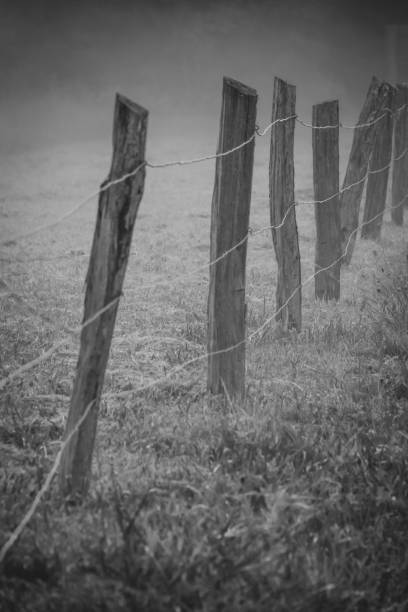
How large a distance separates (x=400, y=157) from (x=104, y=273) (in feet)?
26.1

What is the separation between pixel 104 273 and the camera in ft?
7.82

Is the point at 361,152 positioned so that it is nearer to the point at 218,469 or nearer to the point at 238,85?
the point at 238,85

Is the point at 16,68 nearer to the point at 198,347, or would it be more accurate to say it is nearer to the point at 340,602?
the point at 198,347

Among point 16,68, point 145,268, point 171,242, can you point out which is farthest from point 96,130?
point 145,268

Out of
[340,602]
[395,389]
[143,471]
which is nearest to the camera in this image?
[340,602]

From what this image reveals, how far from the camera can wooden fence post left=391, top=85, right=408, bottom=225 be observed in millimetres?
9125

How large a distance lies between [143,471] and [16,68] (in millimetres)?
23032

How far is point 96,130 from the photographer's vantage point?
22203 millimetres

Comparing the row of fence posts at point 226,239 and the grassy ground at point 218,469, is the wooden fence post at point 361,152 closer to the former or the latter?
the row of fence posts at point 226,239

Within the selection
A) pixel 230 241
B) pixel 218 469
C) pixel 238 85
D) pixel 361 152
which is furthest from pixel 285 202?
pixel 361 152

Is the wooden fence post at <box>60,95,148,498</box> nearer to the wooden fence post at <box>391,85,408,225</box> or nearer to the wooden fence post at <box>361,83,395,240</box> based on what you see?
the wooden fence post at <box>361,83,395,240</box>

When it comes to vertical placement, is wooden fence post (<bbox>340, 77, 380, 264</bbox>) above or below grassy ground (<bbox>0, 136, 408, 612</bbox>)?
above

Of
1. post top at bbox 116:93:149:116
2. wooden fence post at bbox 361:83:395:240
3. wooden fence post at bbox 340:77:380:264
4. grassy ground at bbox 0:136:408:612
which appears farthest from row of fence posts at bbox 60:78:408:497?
wooden fence post at bbox 361:83:395:240

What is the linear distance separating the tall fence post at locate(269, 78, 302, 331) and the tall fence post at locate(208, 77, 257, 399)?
4.27 ft
